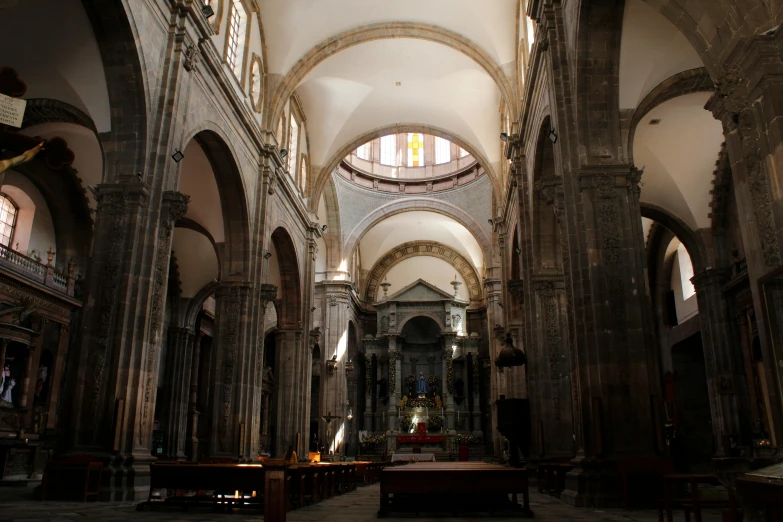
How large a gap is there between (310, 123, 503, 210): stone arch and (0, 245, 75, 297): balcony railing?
9436mm

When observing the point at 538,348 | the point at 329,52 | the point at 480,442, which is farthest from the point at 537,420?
the point at 480,442

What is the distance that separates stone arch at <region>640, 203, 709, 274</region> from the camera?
1898 cm

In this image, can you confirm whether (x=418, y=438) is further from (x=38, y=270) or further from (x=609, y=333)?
(x=609, y=333)

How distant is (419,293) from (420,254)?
318 cm

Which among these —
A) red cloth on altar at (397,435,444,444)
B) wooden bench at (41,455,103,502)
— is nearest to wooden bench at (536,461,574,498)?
wooden bench at (41,455,103,502)

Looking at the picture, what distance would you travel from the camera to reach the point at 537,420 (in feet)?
52.4

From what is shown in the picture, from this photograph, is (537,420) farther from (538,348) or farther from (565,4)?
(565,4)

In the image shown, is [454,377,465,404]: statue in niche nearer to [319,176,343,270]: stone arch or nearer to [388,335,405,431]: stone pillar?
[388,335,405,431]: stone pillar

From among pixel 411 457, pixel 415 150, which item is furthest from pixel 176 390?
pixel 415 150

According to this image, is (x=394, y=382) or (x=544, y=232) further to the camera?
(x=394, y=382)

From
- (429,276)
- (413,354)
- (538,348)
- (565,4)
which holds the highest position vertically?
(429,276)

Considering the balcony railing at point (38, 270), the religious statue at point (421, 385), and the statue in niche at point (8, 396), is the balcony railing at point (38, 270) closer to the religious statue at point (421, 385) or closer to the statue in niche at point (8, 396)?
the statue in niche at point (8, 396)

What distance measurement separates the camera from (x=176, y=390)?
2534 centimetres

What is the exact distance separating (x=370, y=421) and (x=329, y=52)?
886 inches
